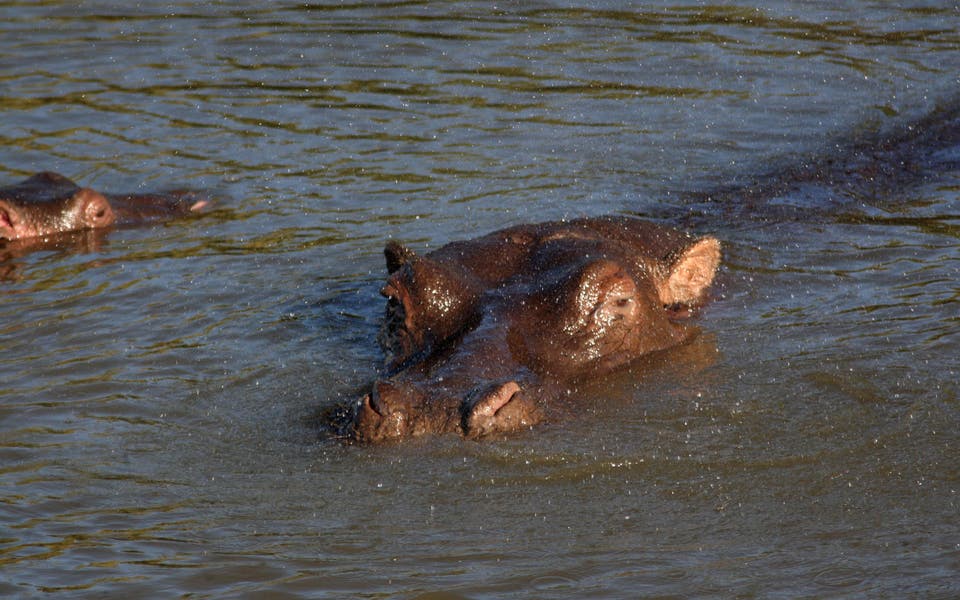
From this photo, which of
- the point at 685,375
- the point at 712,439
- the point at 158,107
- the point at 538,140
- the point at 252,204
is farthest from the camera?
the point at 158,107

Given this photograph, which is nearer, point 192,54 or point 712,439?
point 712,439

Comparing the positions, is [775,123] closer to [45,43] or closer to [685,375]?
[685,375]

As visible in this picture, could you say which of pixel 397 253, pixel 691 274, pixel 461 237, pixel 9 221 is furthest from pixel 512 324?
pixel 9 221

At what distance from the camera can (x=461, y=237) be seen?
395 inches

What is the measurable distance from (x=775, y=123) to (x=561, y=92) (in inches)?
80.6

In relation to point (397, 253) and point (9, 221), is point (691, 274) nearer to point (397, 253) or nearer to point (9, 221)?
point (397, 253)

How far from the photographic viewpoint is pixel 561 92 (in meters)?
13.8

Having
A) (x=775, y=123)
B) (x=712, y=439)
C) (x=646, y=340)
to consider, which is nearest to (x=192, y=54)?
(x=775, y=123)

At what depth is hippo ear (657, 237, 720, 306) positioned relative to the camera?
27.5 feet

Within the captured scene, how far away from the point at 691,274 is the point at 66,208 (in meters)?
4.77

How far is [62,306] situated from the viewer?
29.8ft

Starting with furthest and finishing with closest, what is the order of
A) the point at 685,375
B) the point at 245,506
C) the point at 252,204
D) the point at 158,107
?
1. the point at 158,107
2. the point at 252,204
3. the point at 685,375
4. the point at 245,506

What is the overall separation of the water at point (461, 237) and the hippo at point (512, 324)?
15 cm

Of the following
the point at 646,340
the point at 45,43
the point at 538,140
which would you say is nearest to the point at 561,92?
the point at 538,140
